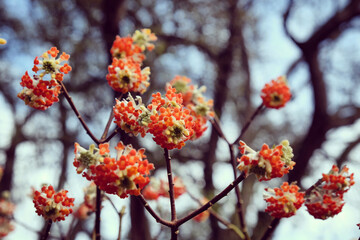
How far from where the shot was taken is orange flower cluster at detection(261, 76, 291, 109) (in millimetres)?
2264

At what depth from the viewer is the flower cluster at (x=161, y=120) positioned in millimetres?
1200

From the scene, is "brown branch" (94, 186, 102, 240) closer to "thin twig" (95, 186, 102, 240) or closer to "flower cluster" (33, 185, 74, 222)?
"thin twig" (95, 186, 102, 240)

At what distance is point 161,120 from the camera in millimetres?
1203

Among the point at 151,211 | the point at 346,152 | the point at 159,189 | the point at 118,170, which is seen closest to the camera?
the point at 118,170

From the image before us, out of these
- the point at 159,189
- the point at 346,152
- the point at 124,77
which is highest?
the point at 346,152

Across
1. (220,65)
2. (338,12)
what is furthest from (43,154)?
(338,12)

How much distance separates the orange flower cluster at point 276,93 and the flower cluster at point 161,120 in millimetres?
1075

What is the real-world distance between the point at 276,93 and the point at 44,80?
1.43 m

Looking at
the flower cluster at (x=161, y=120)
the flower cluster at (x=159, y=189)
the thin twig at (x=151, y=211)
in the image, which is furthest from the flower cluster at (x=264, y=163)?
the flower cluster at (x=159, y=189)

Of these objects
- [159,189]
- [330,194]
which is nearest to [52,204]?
[330,194]

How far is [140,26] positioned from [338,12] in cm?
281

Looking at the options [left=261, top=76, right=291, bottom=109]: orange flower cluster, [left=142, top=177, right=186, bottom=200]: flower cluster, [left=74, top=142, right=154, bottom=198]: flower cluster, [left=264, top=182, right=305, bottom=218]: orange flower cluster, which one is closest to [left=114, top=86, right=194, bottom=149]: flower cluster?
[left=74, top=142, right=154, bottom=198]: flower cluster

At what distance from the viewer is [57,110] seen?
6.13 m

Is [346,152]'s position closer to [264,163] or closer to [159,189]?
[159,189]
